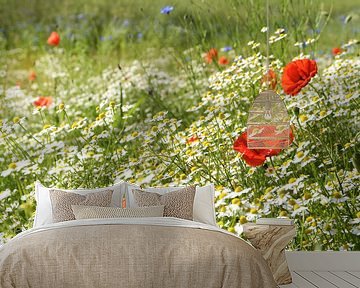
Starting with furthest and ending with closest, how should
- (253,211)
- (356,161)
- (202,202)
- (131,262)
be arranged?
(356,161), (253,211), (202,202), (131,262)

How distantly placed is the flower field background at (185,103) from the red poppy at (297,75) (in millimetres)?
12

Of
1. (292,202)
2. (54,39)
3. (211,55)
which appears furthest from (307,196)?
(54,39)

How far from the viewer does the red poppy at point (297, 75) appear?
524cm

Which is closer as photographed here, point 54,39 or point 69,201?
point 69,201

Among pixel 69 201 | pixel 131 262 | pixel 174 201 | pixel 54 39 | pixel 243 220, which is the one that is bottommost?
pixel 243 220

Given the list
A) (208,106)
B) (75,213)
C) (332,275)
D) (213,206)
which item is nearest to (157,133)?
(208,106)

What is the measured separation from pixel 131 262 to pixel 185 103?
7.55 feet

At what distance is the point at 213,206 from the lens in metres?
5.03

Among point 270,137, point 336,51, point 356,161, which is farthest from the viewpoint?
point 336,51

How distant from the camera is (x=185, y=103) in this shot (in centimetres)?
593

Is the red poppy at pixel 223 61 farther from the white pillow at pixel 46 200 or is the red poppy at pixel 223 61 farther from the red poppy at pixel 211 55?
the white pillow at pixel 46 200

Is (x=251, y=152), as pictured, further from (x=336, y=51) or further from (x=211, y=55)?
(x=336, y=51)

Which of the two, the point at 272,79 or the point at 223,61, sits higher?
the point at 223,61

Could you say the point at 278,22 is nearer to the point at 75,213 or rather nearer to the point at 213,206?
the point at 213,206
